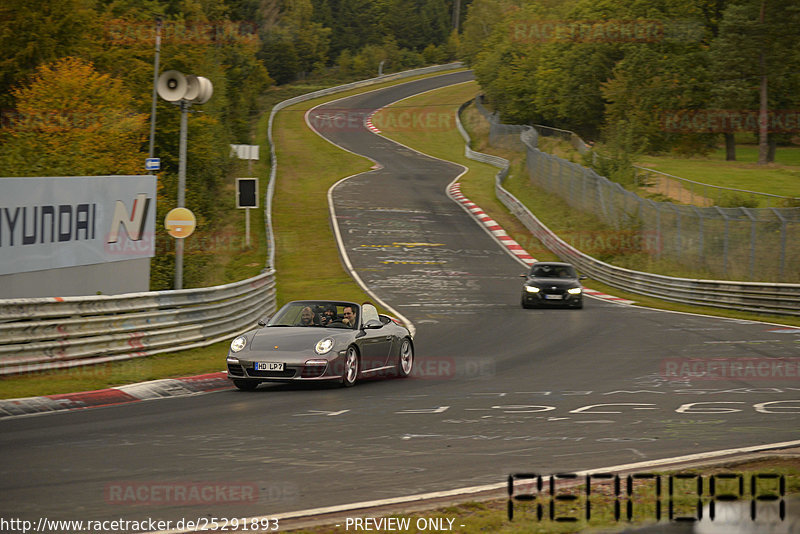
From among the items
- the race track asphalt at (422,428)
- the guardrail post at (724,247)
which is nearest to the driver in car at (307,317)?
the race track asphalt at (422,428)

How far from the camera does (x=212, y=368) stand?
53.6 feet

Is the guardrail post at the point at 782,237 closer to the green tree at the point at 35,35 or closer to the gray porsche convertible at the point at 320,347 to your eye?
the gray porsche convertible at the point at 320,347

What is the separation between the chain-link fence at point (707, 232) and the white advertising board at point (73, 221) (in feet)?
56.5

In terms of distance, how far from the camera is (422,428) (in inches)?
415

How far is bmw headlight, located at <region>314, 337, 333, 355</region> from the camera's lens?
1395 centimetres

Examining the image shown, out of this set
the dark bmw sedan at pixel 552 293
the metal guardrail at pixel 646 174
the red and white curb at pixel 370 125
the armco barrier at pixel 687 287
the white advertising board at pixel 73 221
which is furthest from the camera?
the red and white curb at pixel 370 125

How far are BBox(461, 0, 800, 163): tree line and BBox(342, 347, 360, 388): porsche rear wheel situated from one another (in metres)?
48.4

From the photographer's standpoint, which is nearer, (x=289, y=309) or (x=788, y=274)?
(x=289, y=309)

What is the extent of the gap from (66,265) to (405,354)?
243 inches

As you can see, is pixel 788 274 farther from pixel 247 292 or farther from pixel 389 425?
pixel 389 425

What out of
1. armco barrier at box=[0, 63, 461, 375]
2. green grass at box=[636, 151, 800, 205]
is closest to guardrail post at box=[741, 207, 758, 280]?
armco barrier at box=[0, 63, 461, 375]

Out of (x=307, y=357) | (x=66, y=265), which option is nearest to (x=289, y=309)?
(x=307, y=357)

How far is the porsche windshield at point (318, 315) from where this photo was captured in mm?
14969

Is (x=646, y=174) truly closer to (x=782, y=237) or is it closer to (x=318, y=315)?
(x=782, y=237)
